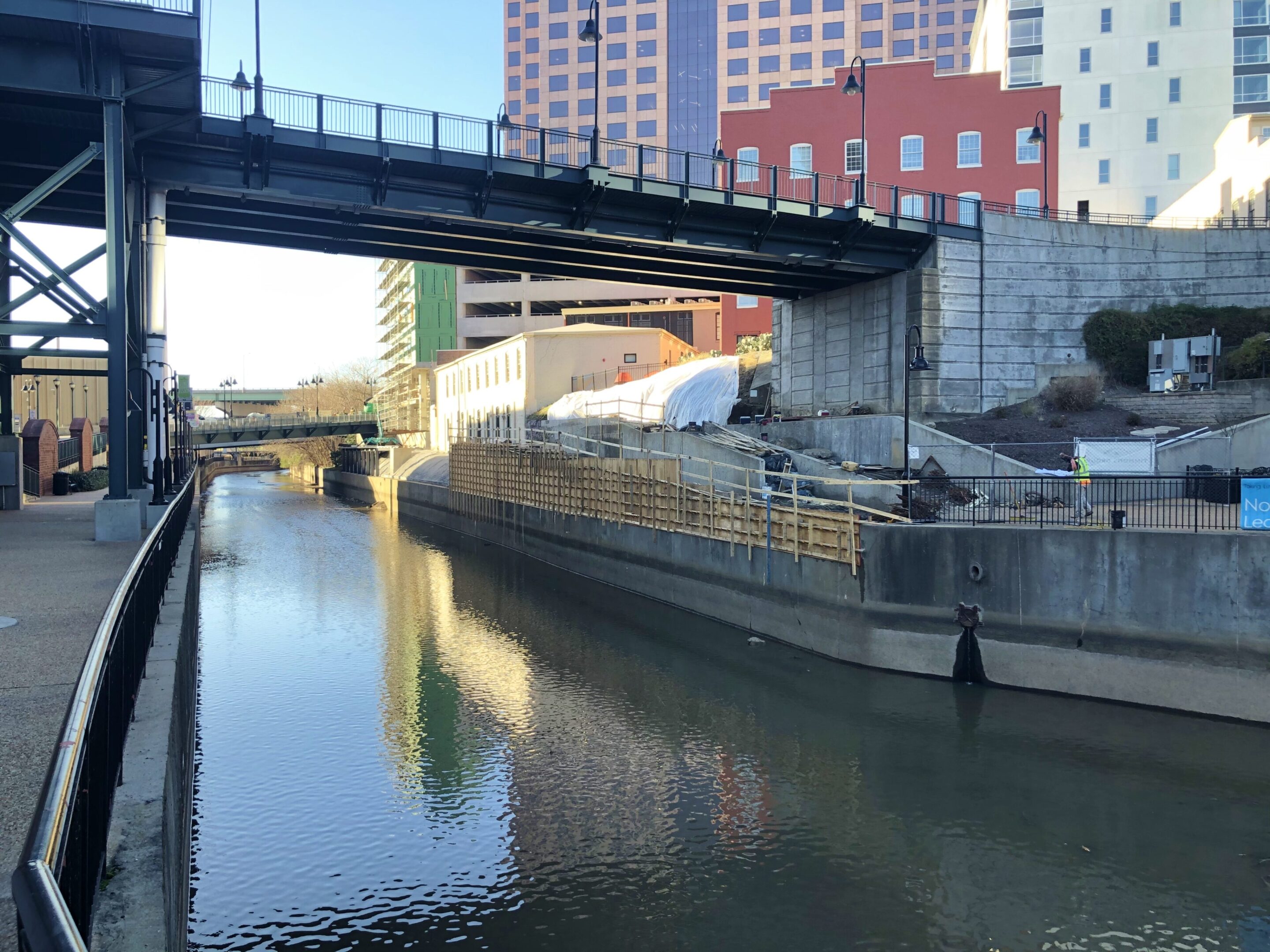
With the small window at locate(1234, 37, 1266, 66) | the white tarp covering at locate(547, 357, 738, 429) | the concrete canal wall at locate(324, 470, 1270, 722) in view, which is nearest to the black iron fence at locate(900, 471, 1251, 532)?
the concrete canal wall at locate(324, 470, 1270, 722)

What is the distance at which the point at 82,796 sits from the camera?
4.96 meters

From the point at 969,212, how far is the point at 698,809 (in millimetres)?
29349

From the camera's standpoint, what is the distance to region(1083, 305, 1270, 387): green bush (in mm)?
35000

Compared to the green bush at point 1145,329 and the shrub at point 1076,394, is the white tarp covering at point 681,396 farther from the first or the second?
the green bush at point 1145,329

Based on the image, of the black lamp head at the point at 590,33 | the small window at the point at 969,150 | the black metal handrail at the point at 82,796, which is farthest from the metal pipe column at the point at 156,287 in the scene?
the small window at the point at 969,150

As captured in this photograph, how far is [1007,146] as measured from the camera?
4822cm

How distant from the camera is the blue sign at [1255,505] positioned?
1692 cm

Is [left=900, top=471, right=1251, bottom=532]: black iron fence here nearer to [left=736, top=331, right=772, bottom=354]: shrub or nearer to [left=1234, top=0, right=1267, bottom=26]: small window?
[left=736, top=331, right=772, bottom=354]: shrub

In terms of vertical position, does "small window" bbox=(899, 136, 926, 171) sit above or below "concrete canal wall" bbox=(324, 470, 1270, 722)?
above

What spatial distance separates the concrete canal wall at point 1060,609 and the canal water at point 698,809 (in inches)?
19.5

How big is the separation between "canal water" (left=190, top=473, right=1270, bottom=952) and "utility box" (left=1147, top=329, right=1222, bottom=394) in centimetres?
1832

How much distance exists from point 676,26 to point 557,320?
1675 inches

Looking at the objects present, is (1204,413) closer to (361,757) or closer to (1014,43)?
(361,757)

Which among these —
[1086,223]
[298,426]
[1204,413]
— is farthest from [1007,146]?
[298,426]
